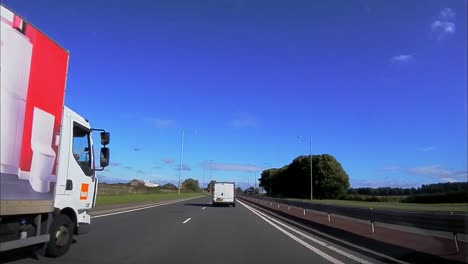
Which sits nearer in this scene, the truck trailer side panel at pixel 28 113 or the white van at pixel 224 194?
the truck trailer side panel at pixel 28 113

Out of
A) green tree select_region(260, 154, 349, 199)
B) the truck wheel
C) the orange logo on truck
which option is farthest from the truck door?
green tree select_region(260, 154, 349, 199)

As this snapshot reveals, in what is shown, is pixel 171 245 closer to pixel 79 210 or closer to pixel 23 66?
pixel 79 210

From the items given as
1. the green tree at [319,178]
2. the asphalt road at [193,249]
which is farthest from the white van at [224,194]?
the green tree at [319,178]

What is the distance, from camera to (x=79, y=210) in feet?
36.8

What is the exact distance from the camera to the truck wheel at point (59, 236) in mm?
9805

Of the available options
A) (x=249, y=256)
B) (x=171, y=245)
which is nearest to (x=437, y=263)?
(x=249, y=256)

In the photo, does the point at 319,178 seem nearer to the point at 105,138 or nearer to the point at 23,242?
the point at 105,138

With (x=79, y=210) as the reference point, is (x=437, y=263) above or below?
below

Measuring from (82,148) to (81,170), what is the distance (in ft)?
1.85

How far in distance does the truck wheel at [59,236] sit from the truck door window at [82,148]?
4.71 ft

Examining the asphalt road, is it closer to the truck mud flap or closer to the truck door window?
the truck mud flap

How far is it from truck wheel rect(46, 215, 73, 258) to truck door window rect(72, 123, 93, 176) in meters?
1.43

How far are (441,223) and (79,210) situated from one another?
27.7 feet

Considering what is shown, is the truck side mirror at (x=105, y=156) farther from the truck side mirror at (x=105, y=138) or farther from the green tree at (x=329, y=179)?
the green tree at (x=329, y=179)
